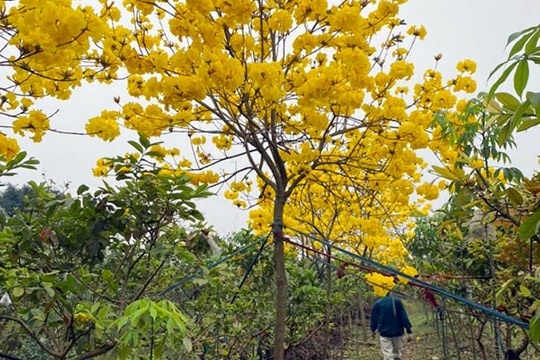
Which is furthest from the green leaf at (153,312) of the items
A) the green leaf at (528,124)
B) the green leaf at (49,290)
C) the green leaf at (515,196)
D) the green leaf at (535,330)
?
the green leaf at (515,196)

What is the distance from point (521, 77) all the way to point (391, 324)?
5608 mm

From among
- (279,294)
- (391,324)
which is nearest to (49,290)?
(279,294)

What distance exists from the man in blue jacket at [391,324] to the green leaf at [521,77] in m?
5.43

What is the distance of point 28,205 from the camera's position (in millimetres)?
1775

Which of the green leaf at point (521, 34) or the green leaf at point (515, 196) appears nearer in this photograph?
the green leaf at point (521, 34)

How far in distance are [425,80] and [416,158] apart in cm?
52

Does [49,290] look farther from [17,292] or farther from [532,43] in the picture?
[532,43]

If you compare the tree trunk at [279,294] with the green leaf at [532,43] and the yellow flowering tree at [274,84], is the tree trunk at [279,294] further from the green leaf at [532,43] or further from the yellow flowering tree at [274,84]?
the green leaf at [532,43]

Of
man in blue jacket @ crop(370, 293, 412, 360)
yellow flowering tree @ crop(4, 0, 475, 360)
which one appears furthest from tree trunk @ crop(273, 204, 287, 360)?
man in blue jacket @ crop(370, 293, 412, 360)

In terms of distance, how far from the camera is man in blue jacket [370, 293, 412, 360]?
580cm

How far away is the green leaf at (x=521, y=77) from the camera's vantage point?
0.69m

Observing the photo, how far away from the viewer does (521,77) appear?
2.26 ft

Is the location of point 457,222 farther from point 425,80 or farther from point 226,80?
point 226,80

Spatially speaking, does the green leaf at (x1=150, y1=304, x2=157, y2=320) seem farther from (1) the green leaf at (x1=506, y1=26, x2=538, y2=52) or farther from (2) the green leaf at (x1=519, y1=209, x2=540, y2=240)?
(1) the green leaf at (x1=506, y1=26, x2=538, y2=52)
